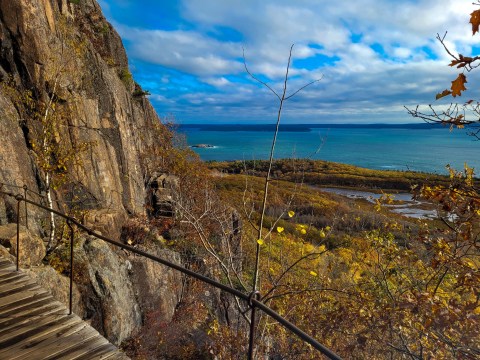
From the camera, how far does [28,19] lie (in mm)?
12469

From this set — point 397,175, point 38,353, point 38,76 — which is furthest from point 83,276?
point 397,175

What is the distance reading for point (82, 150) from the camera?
10.6 metres

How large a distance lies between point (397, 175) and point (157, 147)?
82.0m

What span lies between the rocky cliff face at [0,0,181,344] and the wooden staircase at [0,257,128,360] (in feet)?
9.21

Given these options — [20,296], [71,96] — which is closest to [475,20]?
[20,296]

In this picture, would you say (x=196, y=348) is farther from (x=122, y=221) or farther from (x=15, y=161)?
(x=15, y=161)

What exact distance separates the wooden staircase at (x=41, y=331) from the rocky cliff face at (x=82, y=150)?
9.21ft

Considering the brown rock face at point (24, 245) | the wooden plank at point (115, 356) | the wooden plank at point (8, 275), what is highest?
the wooden plank at point (8, 275)

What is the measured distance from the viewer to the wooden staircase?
3.79 m

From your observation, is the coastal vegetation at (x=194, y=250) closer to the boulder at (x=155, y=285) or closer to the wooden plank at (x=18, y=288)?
the boulder at (x=155, y=285)

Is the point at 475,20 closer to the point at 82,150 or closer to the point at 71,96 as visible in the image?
the point at 82,150

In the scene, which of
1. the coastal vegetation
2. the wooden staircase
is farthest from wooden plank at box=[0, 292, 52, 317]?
the coastal vegetation

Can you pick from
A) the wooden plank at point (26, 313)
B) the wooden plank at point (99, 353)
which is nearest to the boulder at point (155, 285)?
the wooden plank at point (26, 313)

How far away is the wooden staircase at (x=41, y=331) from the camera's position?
3.79m
